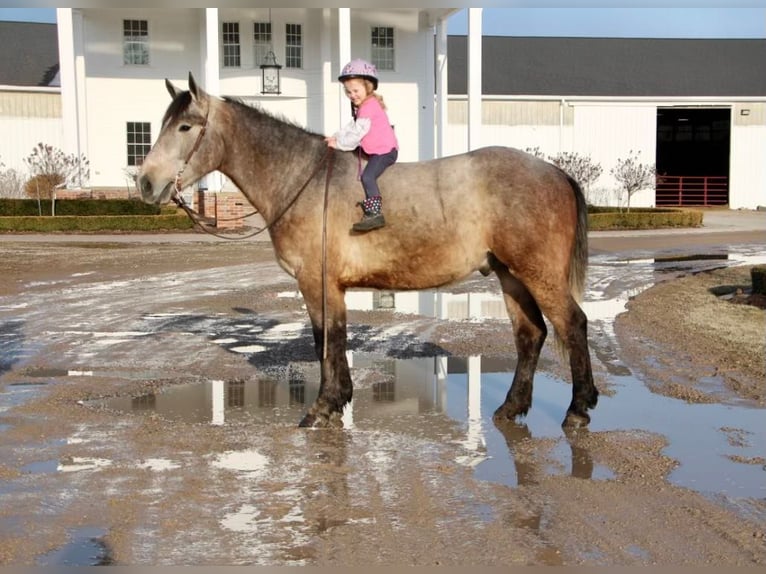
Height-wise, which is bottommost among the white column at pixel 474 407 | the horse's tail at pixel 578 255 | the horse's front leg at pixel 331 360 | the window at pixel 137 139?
the white column at pixel 474 407

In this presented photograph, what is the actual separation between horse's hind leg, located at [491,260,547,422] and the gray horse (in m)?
0.02

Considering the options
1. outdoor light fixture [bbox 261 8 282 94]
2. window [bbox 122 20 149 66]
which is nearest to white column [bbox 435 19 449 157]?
outdoor light fixture [bbox 261 8 282 94]

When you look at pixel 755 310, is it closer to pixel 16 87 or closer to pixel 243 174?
pixel 243 174

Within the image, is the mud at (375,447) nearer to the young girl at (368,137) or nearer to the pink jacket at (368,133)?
the young girl at (368,137)

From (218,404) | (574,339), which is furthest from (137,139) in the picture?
(574,339)

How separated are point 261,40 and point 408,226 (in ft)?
101

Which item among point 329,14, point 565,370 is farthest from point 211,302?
point 329,14

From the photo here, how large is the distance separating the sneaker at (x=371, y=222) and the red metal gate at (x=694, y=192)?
40449 millimetres

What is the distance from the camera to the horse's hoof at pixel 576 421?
715 cm

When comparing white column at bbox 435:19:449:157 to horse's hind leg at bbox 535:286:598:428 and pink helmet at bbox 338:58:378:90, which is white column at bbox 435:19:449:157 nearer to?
pink helmet at bbox 338:58:378:90

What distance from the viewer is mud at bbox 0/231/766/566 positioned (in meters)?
4.82

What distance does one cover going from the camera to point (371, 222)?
7125mm

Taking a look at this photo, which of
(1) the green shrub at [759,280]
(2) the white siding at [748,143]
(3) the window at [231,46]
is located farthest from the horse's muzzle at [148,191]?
(2) the white siding at [748,143]

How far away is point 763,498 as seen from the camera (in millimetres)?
5465
